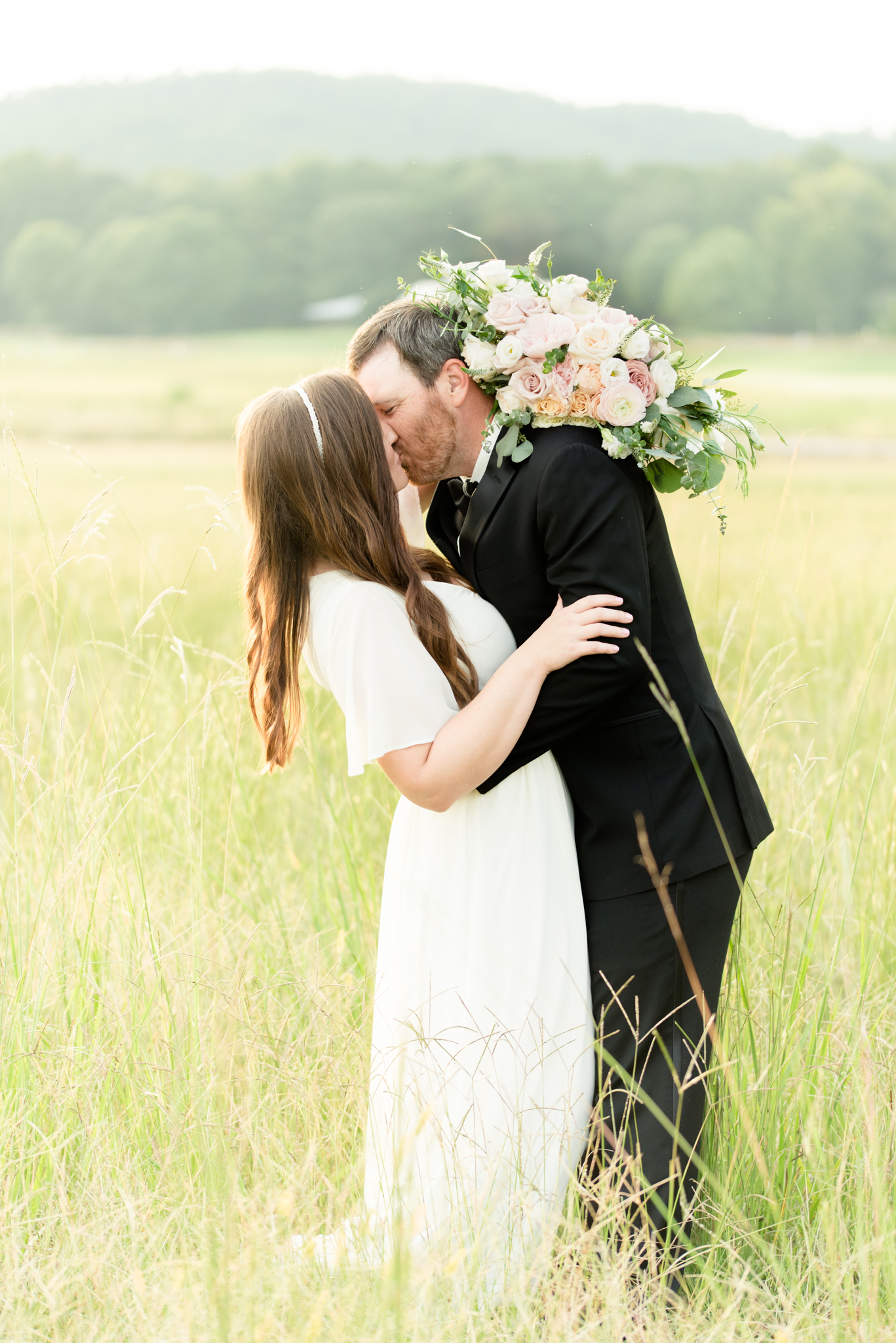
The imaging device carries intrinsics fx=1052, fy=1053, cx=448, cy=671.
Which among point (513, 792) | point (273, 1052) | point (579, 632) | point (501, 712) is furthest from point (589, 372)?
point (273, 1052)

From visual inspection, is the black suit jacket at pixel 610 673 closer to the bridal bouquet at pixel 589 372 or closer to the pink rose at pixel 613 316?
the bridal bouquet at pixel 589 372

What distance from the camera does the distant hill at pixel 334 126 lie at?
11319 centimetres

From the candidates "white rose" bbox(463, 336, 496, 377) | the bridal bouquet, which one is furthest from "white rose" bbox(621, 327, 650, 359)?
"white rose" bbox(463, 336, 496, 377)

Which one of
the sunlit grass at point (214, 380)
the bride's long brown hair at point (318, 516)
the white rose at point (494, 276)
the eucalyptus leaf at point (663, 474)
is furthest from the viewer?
the sunlit grass at point (214, 380)

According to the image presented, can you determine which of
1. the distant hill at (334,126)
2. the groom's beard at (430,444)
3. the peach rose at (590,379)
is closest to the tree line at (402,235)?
the distant hill at (334,126)

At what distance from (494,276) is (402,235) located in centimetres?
8616

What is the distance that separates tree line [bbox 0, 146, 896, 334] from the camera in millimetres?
67750

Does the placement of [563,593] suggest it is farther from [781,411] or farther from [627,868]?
[781,411]

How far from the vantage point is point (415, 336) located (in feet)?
8.67

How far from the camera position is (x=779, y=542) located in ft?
37.5

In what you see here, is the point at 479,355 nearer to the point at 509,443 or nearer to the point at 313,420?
the point at 509,443

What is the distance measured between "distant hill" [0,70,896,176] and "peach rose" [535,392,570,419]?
109 m

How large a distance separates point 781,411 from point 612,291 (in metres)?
38.8

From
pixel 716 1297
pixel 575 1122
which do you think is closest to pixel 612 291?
pixel 575 1122
